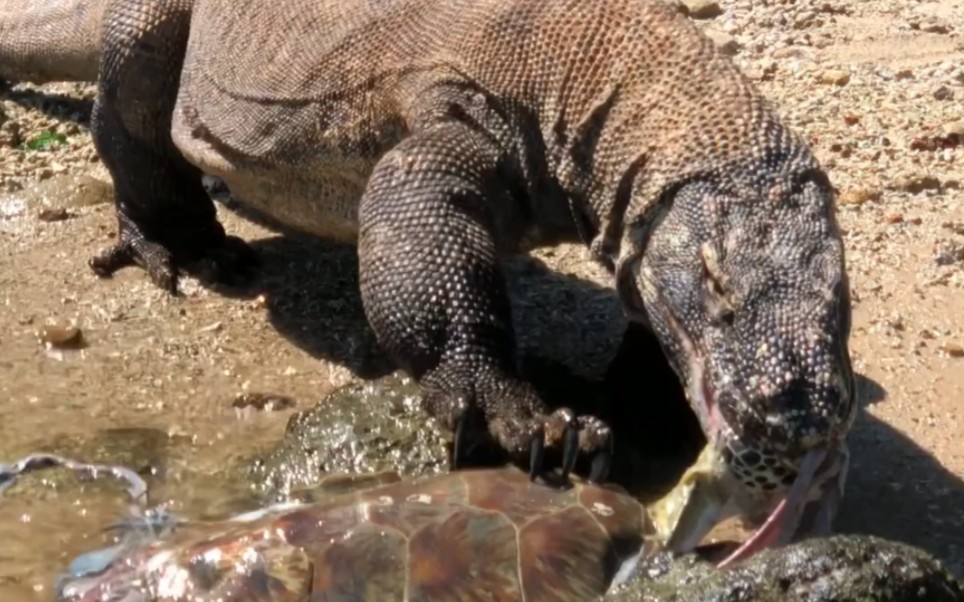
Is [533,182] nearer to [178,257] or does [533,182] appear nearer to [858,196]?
[858,196]

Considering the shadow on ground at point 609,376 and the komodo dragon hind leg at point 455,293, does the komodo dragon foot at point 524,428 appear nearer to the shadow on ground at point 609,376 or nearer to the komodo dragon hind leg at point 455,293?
the komodo dragon hind leg at point 455,293

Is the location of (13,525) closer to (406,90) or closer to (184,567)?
(184,567)

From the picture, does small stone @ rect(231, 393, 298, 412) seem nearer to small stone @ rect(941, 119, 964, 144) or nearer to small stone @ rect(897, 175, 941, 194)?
small stone @ rect(897, 175, 941, 194)

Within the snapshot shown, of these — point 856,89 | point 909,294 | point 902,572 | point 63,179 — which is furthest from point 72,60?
point 902,572

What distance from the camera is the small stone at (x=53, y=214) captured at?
8.53 m

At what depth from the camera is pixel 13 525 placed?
5816 mm

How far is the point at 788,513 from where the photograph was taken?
4605 mm

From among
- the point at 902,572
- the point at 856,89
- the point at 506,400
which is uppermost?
the point at 902,572

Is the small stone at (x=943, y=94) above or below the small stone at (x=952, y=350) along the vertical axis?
below

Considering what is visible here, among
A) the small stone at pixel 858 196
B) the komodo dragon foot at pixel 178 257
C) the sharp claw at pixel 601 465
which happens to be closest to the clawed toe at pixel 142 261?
the komodo dragon foot at pixel 178 257

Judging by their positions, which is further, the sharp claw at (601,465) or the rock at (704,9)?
the rock at (704,9)

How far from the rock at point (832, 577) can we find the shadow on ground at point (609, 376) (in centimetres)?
127

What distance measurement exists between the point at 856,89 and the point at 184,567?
17.0 feet

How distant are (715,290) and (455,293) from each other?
897 millimetres
